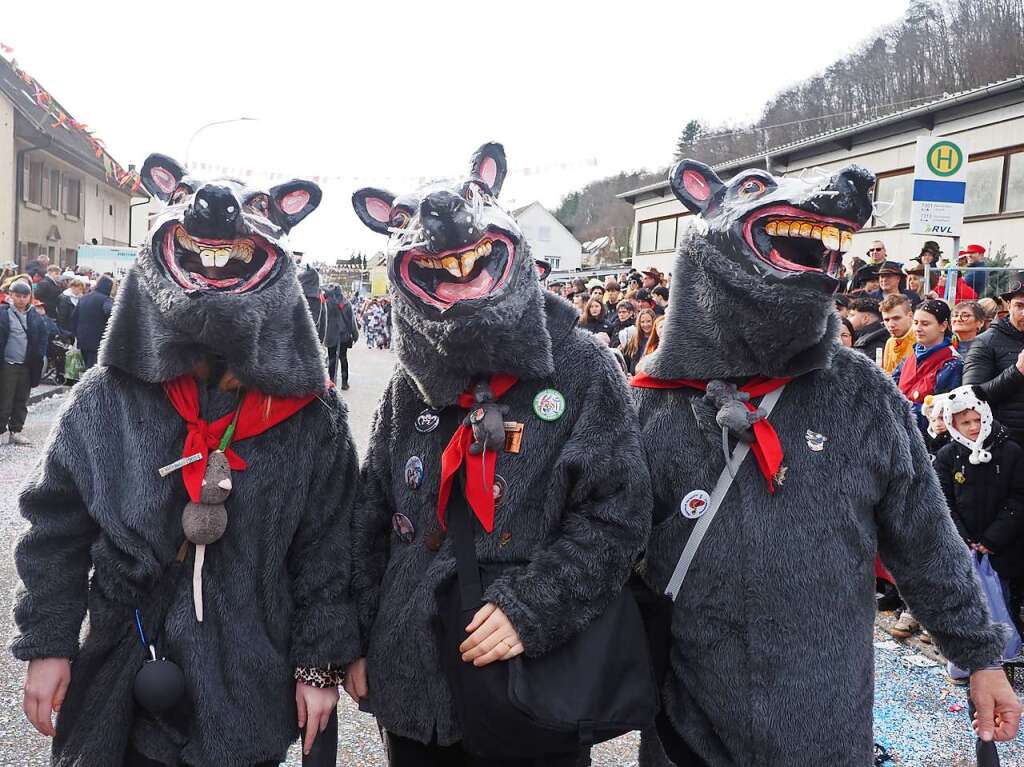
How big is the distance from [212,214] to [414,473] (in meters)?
0.78

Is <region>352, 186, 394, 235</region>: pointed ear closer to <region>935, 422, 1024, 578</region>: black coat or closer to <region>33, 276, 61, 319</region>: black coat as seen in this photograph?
<region>935, 422, 1024, 578</region>: black coat

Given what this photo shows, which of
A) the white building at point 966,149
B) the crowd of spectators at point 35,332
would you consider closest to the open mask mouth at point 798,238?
the crowd of spectators at point 35,332

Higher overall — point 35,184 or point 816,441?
point 35,184

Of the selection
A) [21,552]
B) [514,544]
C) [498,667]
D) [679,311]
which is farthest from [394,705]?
[679,311]

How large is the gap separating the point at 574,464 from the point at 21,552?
4.36 feet

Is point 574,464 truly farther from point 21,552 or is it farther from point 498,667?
point 21,552

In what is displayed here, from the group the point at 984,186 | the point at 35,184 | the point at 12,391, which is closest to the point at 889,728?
the point at 12,391

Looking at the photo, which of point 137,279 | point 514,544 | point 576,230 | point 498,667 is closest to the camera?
point 498,667

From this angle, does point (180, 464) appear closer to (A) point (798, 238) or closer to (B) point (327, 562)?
(B) point (327, 562)

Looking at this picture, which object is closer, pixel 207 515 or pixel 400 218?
pixel 207 515

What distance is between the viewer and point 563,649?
196 cm

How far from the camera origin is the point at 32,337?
964cm

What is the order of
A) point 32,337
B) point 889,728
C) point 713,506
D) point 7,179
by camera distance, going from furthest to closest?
point 7,179 < point 32,337 < point 889,728 < point 713,506

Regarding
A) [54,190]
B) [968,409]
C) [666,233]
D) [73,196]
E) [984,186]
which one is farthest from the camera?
[73,196]
